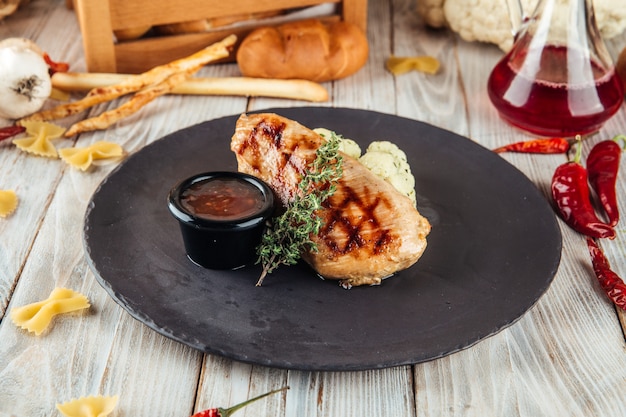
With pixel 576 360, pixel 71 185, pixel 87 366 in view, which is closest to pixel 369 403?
pixel 576 360

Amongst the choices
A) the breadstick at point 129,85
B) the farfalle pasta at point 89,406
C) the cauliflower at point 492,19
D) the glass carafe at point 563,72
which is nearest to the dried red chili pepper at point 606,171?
the glass carafe at point 563,72

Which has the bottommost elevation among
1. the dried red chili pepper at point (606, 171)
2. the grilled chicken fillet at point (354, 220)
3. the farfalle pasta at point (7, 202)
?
the dried red chili pepper at point (606, 171)

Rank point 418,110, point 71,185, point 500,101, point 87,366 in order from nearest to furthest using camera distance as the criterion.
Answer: point 87,366
point 71,185
point 500,101
point 418,110

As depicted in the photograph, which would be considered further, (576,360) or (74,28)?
(74,28)

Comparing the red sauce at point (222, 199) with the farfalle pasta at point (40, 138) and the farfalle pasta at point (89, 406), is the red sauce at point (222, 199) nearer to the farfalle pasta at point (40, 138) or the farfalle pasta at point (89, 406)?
the farfalle pasta at point (89, 406)

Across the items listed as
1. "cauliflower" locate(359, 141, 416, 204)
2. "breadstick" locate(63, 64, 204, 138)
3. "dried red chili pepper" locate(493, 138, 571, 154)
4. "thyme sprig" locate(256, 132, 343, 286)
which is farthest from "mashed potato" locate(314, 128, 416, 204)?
"breadstick" locate(63, 64, 204, 138)

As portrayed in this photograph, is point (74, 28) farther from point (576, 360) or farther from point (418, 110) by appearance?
point (576, 360)

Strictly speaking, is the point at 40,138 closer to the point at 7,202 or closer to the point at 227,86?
the point at 7,202
